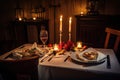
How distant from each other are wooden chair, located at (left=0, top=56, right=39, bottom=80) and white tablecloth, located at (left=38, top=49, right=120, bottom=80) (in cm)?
35

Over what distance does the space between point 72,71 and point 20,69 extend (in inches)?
20.1

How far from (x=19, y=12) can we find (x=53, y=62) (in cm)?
338

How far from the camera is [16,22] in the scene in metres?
4.25

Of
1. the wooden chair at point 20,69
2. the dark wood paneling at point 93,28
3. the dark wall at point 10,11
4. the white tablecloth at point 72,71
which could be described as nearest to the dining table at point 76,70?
the white tablecloth at point 72,71

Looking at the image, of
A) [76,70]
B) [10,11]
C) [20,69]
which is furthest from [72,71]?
[10,11]

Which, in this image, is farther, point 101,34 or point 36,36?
point 36,36

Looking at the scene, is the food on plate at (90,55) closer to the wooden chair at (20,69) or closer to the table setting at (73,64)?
the table setting at (73,64)

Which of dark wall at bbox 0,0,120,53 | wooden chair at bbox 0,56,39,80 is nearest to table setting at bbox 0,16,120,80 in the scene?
wooden chair at bbox 0,56,39,80

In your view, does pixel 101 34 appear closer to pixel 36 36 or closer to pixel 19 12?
pixel 36 36

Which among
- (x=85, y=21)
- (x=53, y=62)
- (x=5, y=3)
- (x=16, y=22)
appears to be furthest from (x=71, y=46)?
(x=5, y=3)

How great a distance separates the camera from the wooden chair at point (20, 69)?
102 cm

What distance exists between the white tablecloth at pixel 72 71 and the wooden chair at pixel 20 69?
13.8 inches

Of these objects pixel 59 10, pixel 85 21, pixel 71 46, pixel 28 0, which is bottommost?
pixel 71 46

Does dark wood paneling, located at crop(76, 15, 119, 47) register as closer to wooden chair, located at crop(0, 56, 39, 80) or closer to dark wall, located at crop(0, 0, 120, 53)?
dark wall, located at crop(0, 0, 120, 53)
